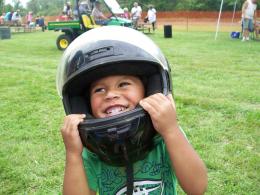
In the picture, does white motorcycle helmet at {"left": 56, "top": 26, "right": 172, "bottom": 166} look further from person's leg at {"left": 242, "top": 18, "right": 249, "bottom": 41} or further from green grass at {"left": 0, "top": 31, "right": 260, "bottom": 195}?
person's leg at {"left": 242, "top": 18, "right": 249, "bottom": 41}

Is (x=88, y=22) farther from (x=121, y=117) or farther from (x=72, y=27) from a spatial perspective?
(x=121, y=117)

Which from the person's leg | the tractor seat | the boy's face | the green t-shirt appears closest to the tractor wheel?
the tractor seat

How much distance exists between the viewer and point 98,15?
12.5m

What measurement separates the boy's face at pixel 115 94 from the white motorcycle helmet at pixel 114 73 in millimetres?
27

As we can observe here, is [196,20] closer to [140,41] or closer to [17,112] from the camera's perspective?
[17,112]

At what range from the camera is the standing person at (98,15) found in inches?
488

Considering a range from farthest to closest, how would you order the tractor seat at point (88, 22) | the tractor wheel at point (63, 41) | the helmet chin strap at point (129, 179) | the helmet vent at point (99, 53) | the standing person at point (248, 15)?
the standing person at point (248, 15) → the tractor wheel at point (63, 41) → the tractor seat at point (88, 22) → the helmet chin strap at point (129, 179) → the helmet vent at point (99, 53)

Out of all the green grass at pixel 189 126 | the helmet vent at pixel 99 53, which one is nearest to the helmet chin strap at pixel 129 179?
the helmet vent at pixel 99 53

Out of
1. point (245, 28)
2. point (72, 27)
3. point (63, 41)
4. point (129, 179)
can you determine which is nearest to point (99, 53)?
point (129, 179)

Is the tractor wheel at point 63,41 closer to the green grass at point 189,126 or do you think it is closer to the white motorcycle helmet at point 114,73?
the green grass at point 189,126

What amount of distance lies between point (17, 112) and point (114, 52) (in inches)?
137

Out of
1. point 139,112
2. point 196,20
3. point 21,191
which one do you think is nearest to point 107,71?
point 139,112

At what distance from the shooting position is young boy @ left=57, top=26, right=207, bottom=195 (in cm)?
134

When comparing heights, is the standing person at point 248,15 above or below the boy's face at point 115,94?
below
